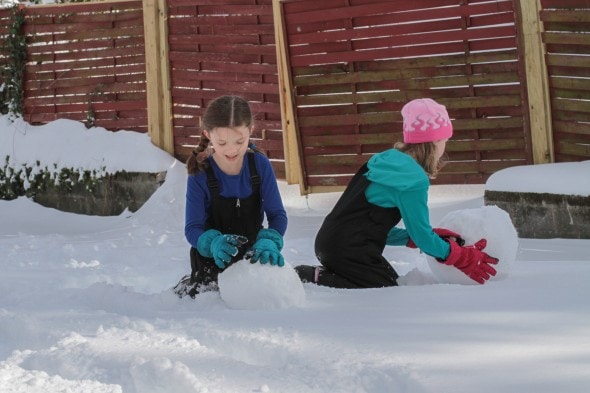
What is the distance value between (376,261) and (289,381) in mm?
1743

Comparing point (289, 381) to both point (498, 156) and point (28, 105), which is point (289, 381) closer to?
point (498, 156)

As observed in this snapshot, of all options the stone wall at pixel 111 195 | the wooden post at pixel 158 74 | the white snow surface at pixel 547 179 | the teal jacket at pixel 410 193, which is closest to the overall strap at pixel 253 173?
the teal jacket at pixel 410 193

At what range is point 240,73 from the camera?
9.08 meters

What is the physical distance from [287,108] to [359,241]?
177 inches

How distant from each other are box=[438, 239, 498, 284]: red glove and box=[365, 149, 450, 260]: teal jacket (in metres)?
0.04

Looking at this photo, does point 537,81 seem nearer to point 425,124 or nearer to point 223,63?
point 425,124

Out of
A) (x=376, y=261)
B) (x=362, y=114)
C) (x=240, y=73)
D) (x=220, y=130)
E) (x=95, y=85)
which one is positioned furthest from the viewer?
(x=95, y=85)

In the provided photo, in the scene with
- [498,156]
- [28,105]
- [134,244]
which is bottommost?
[134,244]

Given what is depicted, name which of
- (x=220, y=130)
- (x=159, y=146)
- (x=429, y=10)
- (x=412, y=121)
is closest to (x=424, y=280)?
(x=412, y=121)

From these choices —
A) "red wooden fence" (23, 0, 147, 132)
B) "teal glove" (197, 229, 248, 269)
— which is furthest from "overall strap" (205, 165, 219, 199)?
"red wooden fence" (23, 0, 147, 132)

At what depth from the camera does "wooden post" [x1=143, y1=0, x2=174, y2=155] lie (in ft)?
31.3

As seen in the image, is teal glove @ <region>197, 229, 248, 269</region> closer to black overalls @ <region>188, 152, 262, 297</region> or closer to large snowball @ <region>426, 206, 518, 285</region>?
black overalls @ <region>188, 152, 262, 297</region>

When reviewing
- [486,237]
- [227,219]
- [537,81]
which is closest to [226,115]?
[227,219]

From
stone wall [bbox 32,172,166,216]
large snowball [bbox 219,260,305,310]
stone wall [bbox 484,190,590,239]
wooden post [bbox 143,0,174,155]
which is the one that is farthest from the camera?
wooden post [bbox 143,0,174,155]
